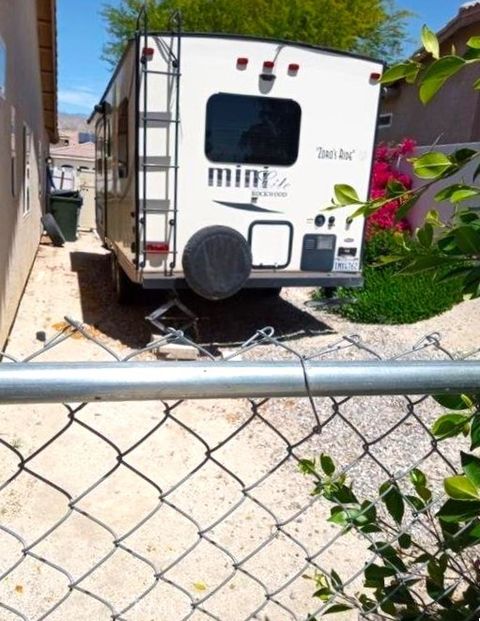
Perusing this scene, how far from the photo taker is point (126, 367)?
112 centimetres

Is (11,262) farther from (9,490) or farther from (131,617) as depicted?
(131,617)

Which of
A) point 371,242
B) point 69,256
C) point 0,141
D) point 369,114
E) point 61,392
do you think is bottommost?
point 69,256

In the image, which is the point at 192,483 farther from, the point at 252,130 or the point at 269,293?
the point at 269,293

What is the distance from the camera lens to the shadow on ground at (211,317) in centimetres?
734

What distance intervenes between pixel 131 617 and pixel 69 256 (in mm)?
11593

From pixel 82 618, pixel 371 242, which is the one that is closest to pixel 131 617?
pixel 82 618

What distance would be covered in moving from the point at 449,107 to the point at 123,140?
9.65 meters

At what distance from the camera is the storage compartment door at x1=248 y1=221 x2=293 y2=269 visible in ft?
22.7

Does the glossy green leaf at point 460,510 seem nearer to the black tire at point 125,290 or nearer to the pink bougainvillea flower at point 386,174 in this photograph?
the black tire at point 125,290

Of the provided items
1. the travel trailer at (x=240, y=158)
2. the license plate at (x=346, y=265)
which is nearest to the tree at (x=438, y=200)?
the travel trailer at (x=240, y=158)

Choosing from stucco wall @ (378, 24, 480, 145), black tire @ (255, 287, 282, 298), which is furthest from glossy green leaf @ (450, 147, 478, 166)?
stucco wall @ (378, 24, 480, 145)

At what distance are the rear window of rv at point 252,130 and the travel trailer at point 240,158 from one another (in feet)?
0.04

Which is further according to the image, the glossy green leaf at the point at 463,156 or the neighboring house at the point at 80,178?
the neighboring house at the point at 80,178

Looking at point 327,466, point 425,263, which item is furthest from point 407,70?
point 327,466
